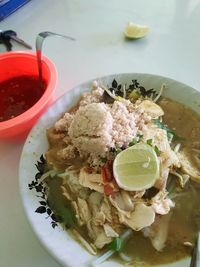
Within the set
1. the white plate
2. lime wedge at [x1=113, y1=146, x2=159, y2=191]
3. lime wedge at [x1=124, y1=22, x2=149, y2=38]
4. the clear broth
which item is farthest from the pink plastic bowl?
lime wedge at [x1=124, y1=22, x2=149, y2=38]

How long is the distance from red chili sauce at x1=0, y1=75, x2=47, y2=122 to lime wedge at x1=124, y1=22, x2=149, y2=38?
493 mm

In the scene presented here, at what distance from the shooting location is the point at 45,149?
3.74 ft

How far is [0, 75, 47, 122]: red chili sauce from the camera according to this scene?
1228 millimetres

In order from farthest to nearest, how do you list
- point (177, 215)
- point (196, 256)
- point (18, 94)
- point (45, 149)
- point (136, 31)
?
point (136, 31), point (18, 94), point (45, 149), point (177, 215), point (196, 256)

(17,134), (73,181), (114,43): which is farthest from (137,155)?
(114,43)

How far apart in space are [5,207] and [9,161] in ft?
0.55

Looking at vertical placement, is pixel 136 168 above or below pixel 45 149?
above

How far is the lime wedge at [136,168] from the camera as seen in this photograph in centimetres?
96

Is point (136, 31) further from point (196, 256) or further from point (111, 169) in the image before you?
point (196, 256)

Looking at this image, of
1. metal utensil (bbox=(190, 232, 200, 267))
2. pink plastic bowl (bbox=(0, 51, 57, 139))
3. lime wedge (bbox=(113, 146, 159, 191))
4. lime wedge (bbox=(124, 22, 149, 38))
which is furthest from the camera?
lime wedge (bbox=(124, 22, 149, 38))

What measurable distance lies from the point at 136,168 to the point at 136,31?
2.63ft

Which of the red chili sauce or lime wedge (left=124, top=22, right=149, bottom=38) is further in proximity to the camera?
lime wedge (left=124, top=22, right=149, bottom=38)

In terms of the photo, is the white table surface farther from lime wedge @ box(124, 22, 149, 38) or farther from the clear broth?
the clear broth

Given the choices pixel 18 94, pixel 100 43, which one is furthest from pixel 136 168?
pixel 100 43
